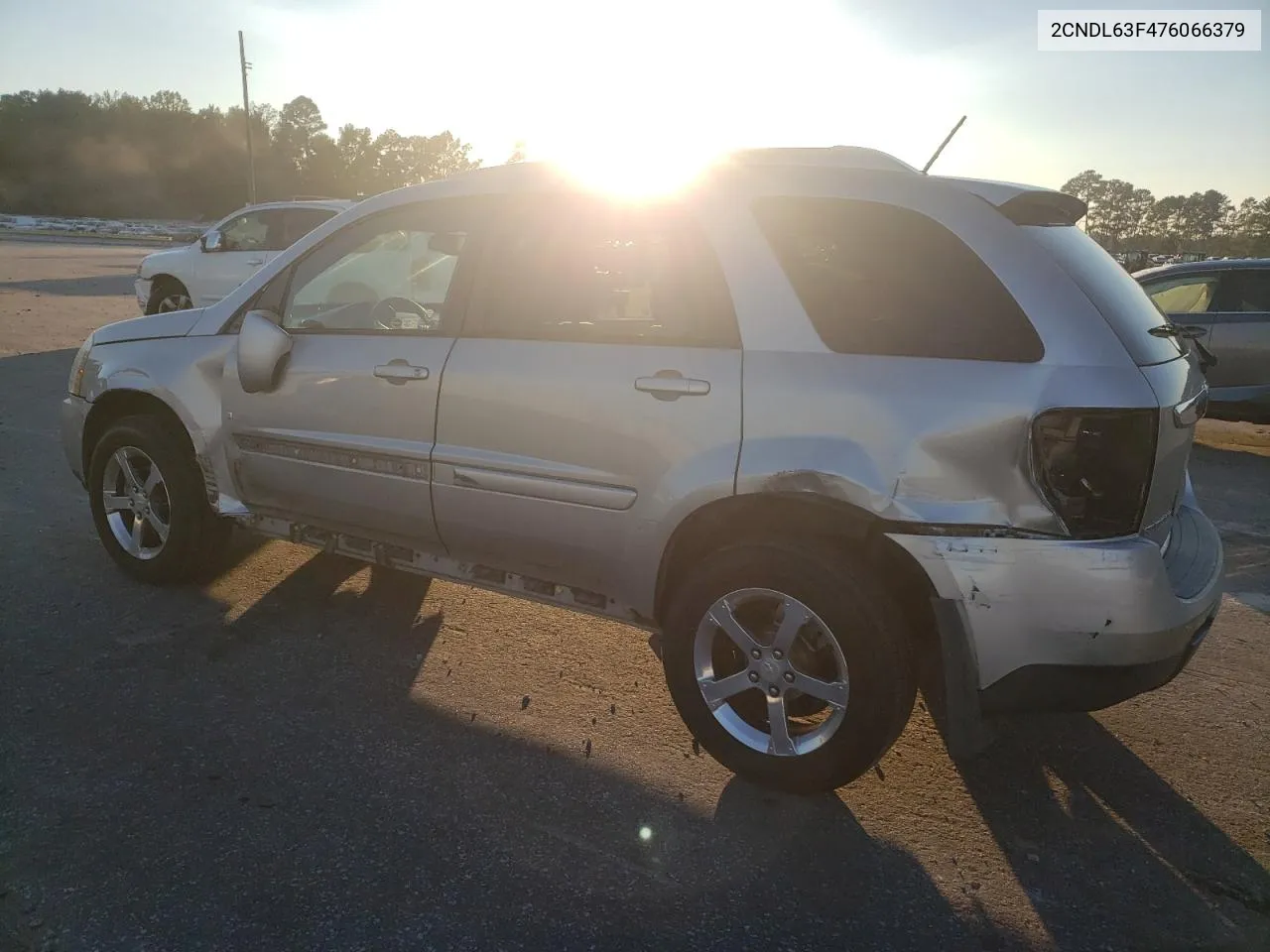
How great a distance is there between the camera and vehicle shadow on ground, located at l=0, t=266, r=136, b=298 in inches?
646

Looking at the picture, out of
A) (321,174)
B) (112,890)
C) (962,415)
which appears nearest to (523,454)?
(962,415)

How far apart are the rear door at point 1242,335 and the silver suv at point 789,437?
618 centimetres

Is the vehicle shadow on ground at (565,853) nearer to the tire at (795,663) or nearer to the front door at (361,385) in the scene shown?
the tire at (795,663)

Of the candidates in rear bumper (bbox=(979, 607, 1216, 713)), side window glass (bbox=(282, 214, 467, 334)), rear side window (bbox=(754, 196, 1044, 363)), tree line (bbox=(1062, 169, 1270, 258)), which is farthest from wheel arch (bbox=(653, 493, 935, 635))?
tree line (bbox=(1062, 169, 1270, 258))

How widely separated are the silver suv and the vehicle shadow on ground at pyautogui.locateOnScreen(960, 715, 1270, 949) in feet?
1.52

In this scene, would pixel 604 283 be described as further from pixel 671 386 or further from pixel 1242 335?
pixel 1242 335

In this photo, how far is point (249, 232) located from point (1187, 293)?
10552 millimetres

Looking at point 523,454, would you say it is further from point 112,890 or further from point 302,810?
point 112,890

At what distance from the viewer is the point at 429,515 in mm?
3266

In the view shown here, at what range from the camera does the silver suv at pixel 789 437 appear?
229 centimetres

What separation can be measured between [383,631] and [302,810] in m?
1.26

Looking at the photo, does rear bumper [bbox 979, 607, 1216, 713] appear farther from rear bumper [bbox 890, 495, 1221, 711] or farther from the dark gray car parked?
the dark gray car parked

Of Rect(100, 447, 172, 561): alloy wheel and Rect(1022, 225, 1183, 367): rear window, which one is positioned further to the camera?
Rect(100, 447, 172, 561): alloy wheel

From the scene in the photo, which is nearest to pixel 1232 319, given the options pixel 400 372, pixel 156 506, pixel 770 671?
pixel 770 671
